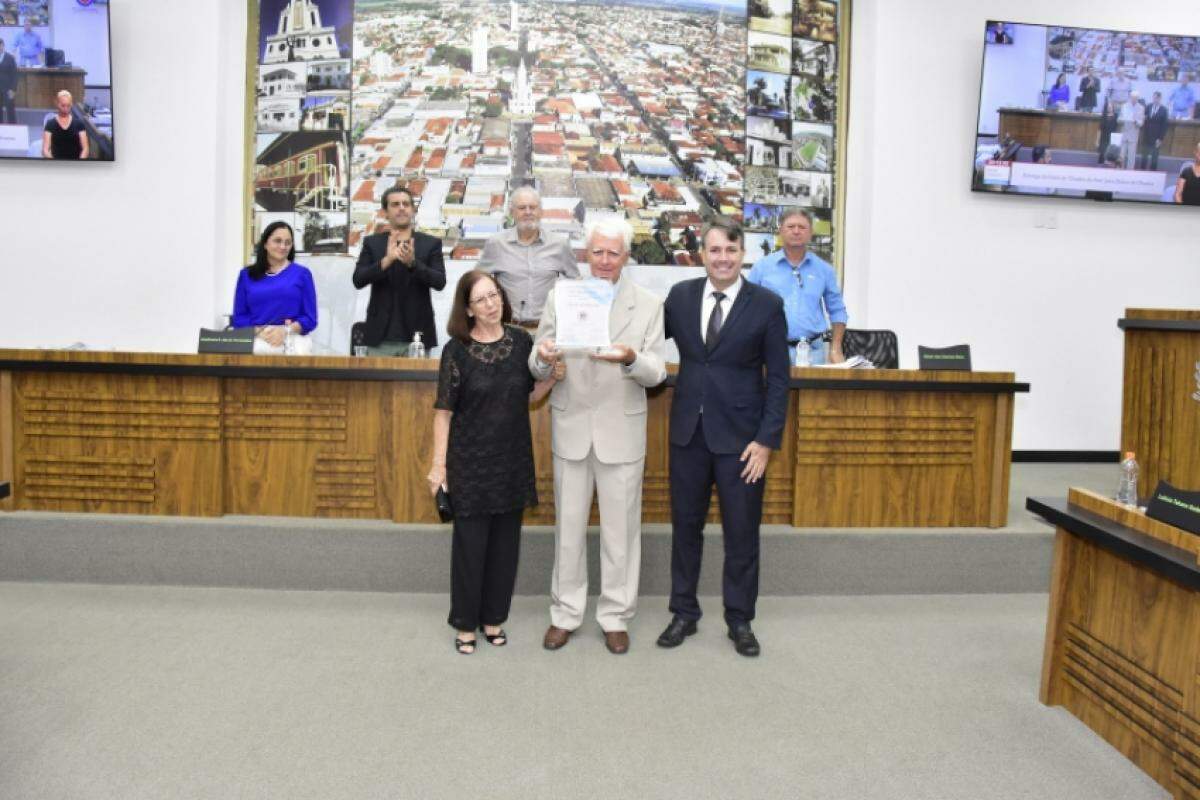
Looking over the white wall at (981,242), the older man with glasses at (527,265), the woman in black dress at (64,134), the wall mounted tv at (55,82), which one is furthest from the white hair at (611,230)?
the woman in black dress at (64,134)

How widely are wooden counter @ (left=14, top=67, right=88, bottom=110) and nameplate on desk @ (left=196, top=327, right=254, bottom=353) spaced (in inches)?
117

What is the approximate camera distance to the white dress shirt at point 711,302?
2.98 meters

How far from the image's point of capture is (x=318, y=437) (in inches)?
149

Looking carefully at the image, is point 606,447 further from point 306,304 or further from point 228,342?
point 306,304

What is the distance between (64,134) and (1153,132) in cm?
765

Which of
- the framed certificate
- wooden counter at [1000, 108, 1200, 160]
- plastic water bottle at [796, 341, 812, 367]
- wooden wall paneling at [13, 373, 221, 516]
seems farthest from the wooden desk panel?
wooden counter at [1000, 108, 1200, 160]

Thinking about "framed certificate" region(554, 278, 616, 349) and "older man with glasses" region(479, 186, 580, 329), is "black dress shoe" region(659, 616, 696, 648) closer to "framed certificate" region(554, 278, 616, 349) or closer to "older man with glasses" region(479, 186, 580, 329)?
"framed certificate" region(554, 278, 616, 349)

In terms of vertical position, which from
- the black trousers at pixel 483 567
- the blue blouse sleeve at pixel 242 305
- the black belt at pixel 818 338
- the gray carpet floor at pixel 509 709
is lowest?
the gray carpet floor at pixel 509 709

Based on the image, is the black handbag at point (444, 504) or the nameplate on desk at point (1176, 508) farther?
the black handbag at point (444, 504)

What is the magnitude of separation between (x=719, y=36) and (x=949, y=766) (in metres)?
5.10

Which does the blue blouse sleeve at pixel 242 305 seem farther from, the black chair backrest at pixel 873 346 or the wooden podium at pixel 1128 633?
the wooden podium at pixel 1128 633

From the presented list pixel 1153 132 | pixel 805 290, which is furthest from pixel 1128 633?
pixel 1153 132

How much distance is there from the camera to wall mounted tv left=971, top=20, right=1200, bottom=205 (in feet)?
19.7

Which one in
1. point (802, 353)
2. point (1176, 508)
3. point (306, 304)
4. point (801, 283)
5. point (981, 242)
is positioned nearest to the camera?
point (1176, 508)
